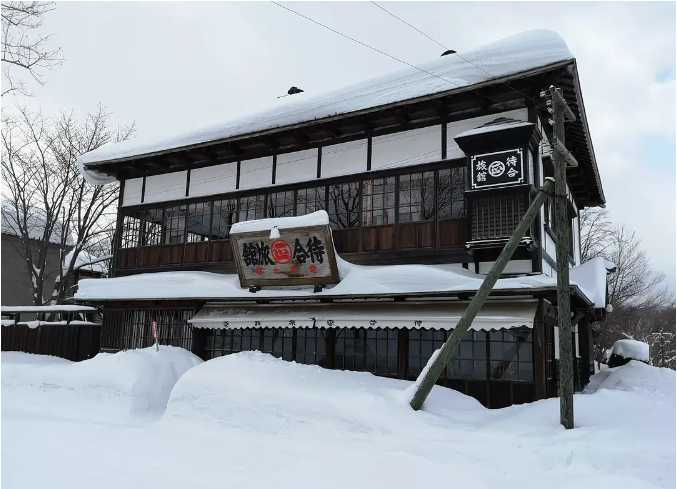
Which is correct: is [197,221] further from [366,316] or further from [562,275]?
[562,275]

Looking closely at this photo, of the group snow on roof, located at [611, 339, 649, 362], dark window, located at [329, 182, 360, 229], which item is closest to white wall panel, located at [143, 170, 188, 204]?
dark window, located at [329, 182, 360, 229]

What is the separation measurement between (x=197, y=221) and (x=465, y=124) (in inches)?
364

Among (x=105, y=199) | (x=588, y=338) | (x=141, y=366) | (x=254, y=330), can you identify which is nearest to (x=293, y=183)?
(x=254, y=330)

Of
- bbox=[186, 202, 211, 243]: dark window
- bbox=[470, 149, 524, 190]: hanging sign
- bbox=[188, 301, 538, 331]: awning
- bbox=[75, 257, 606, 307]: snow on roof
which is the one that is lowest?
bbox=[188, 301, 538, 331]: awning

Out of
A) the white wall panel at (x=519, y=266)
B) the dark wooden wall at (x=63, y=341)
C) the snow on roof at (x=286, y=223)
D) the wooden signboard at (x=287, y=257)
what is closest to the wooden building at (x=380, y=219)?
the white wall panel at (x=519, y=266)

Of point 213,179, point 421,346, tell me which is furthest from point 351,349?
point 213,179

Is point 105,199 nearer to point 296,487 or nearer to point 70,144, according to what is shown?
point 70,144

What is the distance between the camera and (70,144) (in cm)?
2556

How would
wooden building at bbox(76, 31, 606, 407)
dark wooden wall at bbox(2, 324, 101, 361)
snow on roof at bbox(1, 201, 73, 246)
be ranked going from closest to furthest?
wooden building at bbox(76, 31, 606, 407)
dark wooden wall at bbox(2, 324, 101, 361)
snow on roof at bbox(1, 201, 73, 246)

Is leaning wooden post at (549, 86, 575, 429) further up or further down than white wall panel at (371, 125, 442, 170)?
further down

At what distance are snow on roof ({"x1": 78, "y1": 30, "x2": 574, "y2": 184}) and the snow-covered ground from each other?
6.86 meters

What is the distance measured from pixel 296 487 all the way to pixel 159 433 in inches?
171

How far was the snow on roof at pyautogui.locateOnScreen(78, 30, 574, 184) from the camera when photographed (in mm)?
11562

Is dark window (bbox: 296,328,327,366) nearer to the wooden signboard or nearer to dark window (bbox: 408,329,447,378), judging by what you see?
the wooden signboard
